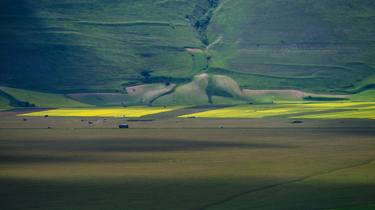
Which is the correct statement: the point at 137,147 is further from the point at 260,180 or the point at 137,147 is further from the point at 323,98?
the point at 323,98

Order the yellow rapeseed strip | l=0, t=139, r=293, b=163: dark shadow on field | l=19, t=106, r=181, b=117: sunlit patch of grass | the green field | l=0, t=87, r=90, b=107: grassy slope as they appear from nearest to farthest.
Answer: l=0, t=139, r=293, b=163: dark shadow on field → the yellow rapeseed strip → the green field → l=19, t=106, r=181, b=117: sunlit patch of grass → l=0, t=87, r=90, b=107: grassy slope

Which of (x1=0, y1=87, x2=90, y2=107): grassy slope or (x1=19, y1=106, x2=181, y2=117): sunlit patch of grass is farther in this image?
(x1=0, y1=87, x2=90, y2=107): grassy slope

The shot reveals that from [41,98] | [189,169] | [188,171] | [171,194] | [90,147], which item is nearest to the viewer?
[171,194]

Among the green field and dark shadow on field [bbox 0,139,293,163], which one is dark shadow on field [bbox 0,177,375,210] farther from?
the green field

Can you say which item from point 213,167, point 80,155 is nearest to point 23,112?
point 80,155

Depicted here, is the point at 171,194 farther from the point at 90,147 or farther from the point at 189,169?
the point at 90,147

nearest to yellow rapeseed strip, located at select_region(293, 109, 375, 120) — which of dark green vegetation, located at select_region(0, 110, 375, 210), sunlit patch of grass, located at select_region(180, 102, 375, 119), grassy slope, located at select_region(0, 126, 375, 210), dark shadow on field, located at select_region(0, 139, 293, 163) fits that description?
sunlit patch of grass, located at select_region(180, 102, 375, 119)

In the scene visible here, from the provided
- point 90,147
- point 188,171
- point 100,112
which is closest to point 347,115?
point 100,112

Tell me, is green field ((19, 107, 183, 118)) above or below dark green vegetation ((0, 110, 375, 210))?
above
